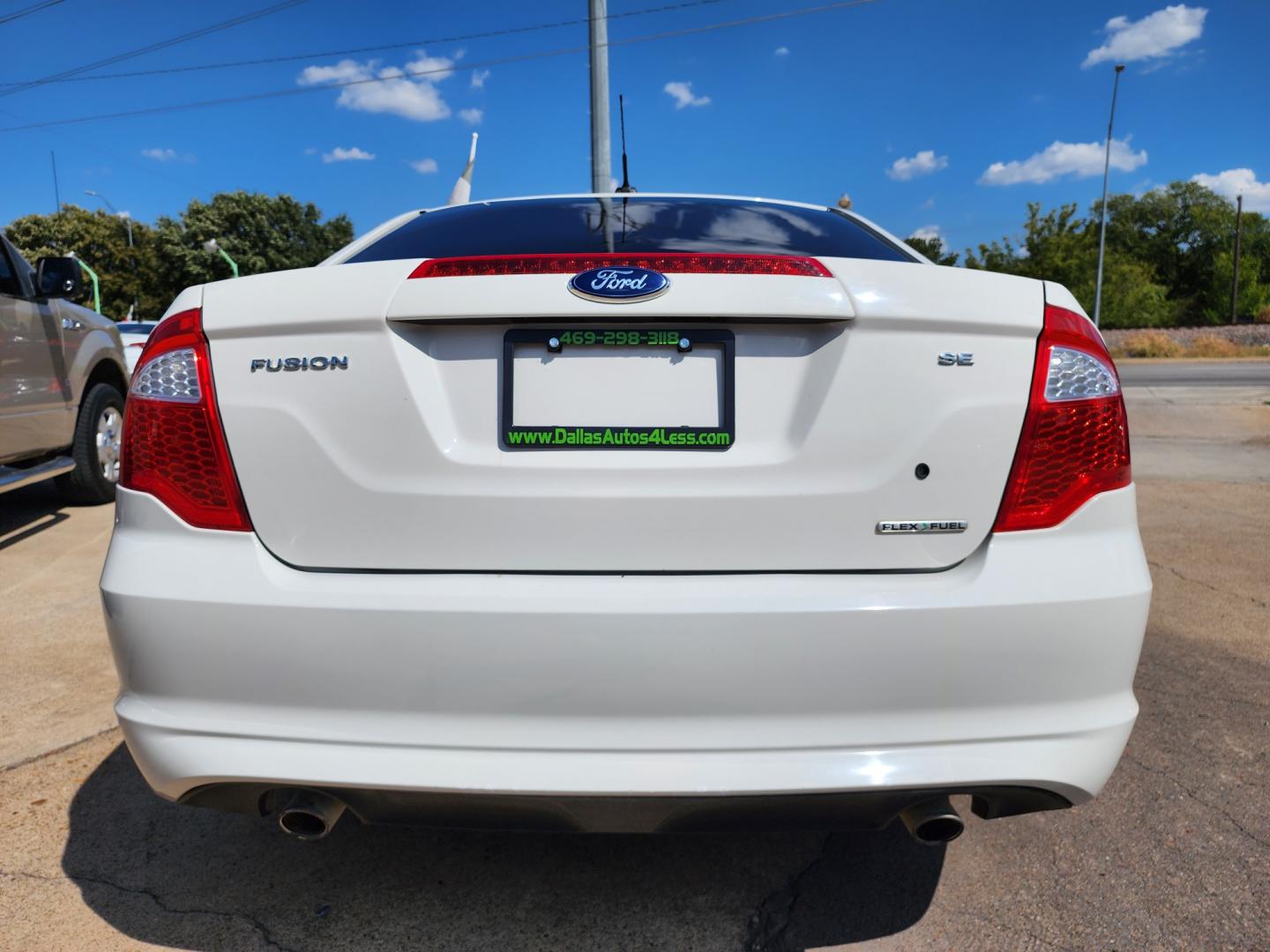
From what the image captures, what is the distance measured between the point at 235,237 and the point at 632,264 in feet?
213

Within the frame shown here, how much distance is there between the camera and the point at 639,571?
1534 mm

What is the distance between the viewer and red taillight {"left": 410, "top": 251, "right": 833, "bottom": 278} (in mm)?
1612

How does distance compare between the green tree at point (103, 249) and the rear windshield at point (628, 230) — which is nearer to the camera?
the rear windshield at point (628, 230)

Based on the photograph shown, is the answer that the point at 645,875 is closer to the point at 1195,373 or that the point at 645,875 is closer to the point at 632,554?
the point at 632,554

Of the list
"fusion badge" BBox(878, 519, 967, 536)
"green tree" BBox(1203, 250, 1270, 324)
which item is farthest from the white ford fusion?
"green tree" BBox(1203, 250, 1270, 324)

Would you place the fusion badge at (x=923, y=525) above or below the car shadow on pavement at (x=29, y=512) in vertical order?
above

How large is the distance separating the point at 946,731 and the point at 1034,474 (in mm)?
473

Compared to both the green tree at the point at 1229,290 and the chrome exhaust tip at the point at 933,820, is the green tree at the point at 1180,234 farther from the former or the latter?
the chrome exhaust tip at the point at 933,820

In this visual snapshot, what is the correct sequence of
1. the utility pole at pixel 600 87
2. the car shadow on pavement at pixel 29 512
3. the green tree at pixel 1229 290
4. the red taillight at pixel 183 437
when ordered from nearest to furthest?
the red taillight at pixel 183 437 < the car shadow on pavement at pixel 29 512 < the utility pole at pixel 600 87 < the green tree at pixel 1229 290

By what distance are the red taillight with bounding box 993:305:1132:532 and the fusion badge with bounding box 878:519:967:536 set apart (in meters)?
0.08

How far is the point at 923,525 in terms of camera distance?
155cm

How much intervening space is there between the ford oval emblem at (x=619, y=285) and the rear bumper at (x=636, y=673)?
0.49 meters

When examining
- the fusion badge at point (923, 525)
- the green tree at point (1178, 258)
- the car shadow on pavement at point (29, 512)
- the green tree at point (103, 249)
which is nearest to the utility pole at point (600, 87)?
the car shadow on pavement at point (29, 512)

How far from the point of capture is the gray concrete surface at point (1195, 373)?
17.8 metres
